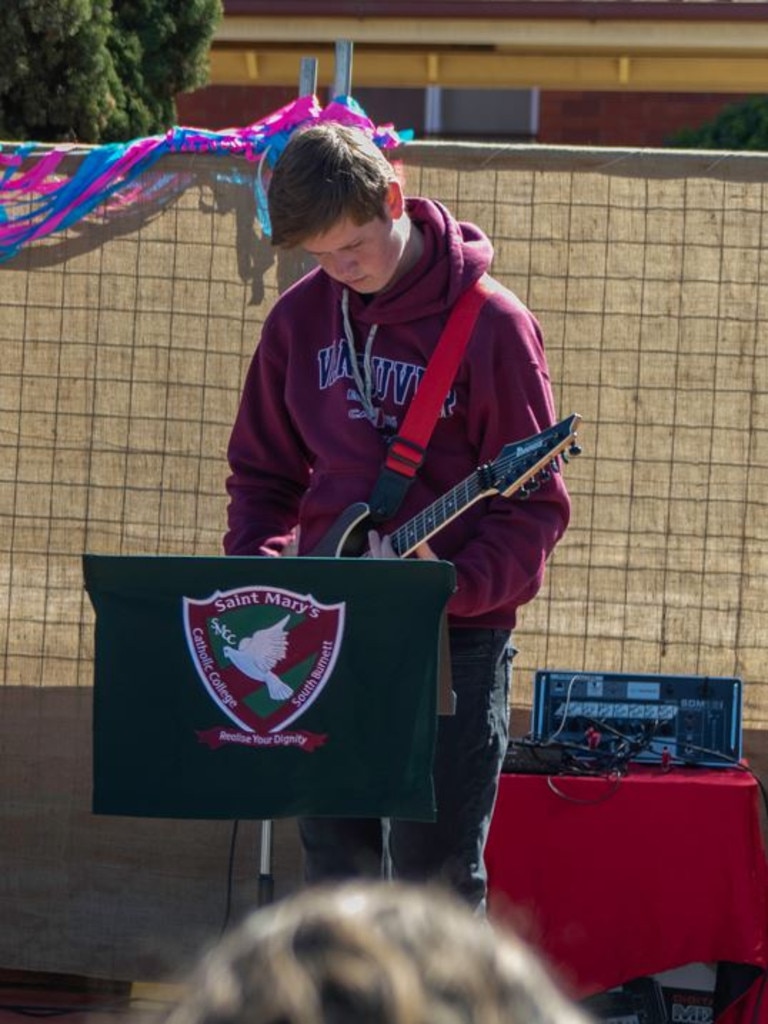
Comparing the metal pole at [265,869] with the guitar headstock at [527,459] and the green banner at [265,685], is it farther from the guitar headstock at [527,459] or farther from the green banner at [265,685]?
the guitar headstock at [527,459]

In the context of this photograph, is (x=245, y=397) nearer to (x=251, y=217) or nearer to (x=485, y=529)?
(x=485, y=529)

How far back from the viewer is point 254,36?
430 inches

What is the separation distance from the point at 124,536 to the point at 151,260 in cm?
83

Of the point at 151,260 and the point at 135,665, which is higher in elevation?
the point at 151,260

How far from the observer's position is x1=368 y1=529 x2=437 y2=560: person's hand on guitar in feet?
11.0

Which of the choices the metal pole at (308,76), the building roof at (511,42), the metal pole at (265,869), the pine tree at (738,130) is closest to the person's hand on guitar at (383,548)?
the metal pole at (265,869)

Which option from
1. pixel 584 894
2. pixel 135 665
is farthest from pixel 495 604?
pixel 584 894

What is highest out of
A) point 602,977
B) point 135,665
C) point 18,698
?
point 135,665

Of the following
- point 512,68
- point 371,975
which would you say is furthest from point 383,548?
point 512,68

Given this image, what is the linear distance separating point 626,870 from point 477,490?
1542mm

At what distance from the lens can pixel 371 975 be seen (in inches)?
36.2

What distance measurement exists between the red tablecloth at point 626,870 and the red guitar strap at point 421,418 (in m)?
1.34

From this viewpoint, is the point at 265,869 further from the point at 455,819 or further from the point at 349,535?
the point at 349,535

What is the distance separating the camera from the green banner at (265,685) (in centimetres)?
316
